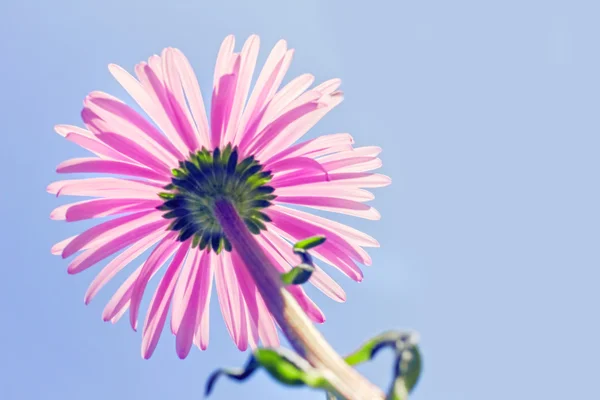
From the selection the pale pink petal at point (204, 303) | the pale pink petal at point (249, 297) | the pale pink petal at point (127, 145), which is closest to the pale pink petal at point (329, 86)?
the pale pink petal at point (127, 145)

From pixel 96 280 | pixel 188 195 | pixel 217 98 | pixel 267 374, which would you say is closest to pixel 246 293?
pixel 188 195

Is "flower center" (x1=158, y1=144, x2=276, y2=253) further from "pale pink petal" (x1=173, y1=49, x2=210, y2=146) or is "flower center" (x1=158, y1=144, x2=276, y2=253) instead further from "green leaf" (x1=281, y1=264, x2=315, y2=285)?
"green leaf" (x1=281, y1=264, x2=315, y2=285)

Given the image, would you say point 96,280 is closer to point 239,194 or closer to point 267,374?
point 239,194

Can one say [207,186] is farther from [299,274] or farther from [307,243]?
[299,274]

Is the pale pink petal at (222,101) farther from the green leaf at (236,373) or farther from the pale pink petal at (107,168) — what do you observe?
the green leaf at (236,373)

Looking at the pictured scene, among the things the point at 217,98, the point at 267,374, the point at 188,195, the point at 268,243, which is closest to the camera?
the point at 267,374

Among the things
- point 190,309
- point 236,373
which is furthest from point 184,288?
point 236,373

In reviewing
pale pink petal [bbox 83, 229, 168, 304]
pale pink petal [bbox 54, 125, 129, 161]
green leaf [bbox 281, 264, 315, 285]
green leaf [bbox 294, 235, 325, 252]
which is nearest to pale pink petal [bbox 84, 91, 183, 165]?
pale pink petal [bbox 54, 125, 129, 161]
